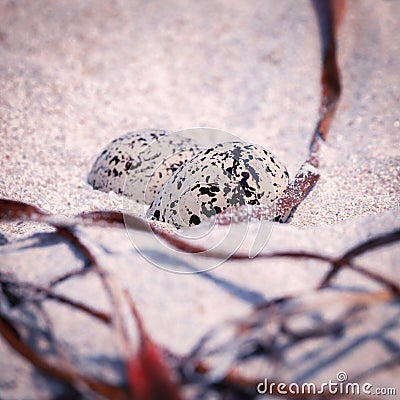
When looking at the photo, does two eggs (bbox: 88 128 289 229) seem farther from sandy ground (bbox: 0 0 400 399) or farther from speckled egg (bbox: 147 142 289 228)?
sandy ground (bbox: 0 0 400 399)

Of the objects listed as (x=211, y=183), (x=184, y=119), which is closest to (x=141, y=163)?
(x=211, y=183)

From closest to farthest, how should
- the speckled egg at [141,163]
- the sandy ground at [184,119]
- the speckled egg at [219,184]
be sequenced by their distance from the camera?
the sandy ground at [184,119] < the speckled egg at [219,184] < the speckled egg at [141,163]

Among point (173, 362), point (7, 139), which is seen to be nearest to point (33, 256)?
point (173, 362)

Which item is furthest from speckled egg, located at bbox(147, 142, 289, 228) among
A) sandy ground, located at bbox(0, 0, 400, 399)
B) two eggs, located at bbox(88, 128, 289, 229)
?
sandy ground, located at bbox(0, 0, 400, 399)

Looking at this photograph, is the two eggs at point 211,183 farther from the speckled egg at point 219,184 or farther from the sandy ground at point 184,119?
the sandy ground at point 184,119

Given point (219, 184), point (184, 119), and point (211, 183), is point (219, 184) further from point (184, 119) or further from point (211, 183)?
point (184, 119)

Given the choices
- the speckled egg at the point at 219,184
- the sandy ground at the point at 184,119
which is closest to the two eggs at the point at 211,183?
the speckled egg at the point at 219,184
